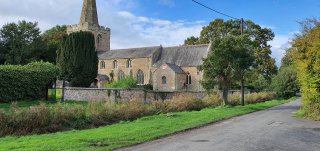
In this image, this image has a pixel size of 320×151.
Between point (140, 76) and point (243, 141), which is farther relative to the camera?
A: point (140, 76)

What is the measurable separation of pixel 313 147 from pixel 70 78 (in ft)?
160

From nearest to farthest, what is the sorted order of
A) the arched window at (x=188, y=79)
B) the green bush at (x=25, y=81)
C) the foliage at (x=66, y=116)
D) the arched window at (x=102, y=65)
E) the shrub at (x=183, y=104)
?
the foliage at (x=66, y=116) → the shrub at (x=183, y=104) → the green bush at (x=25, y=81) → the arched window at (x=188, y=79) → the arched window at (x=102, y=65)

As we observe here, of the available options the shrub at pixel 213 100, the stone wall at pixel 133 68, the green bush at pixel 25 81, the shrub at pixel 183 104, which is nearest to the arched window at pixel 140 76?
the stone wall at pixel 133 68

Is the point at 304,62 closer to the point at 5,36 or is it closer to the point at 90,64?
the point at 90,64

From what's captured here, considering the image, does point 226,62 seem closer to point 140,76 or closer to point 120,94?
point 120,94

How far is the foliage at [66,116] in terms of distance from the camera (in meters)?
13.8

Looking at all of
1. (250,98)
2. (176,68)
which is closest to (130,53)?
(176,68)

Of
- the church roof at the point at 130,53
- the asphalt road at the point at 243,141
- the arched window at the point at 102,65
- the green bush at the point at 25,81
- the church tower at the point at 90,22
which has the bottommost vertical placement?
the asphalt road at the point at 243,141

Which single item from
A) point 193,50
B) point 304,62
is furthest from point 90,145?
point 193,50

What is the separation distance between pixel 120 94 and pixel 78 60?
79.9 feet

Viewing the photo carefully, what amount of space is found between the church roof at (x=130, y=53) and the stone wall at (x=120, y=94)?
120 ft

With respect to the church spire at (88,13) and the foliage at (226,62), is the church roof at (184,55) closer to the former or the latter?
the church spire at (88,13)

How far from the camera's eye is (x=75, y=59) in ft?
185

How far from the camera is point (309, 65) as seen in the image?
18.6m
